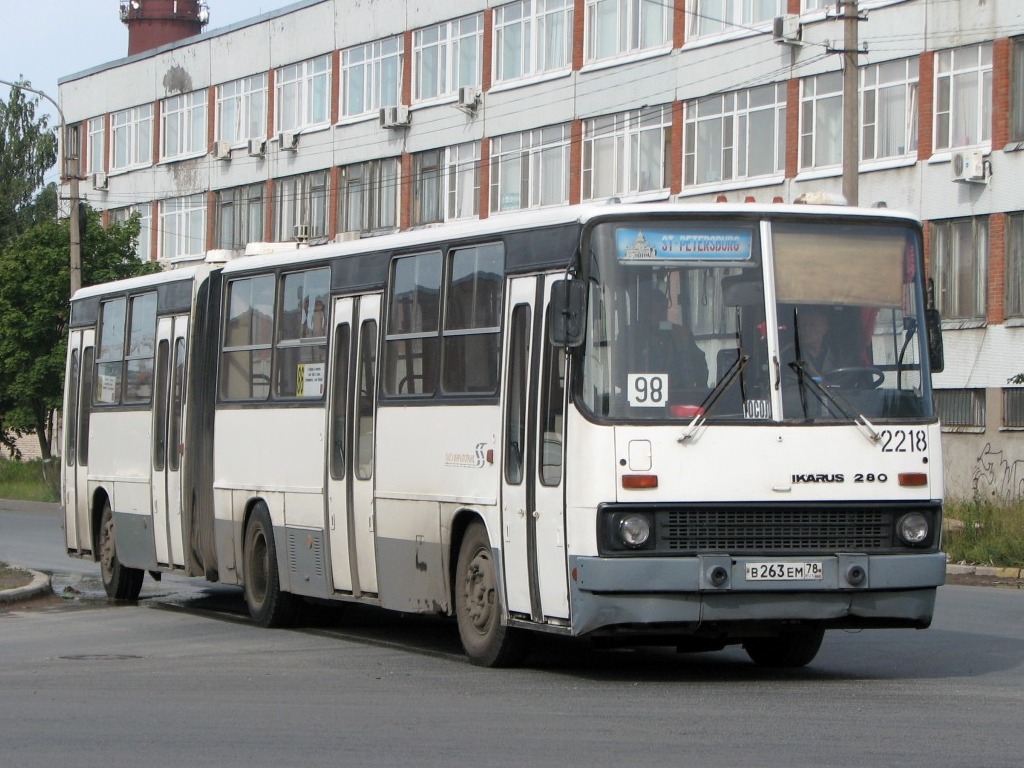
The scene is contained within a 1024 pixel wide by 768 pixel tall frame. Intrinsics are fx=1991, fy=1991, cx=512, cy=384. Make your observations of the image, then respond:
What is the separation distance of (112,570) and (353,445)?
6150 mm

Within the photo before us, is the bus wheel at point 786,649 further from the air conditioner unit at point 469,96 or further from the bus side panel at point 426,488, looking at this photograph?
the air conditioner unit at point 469,96

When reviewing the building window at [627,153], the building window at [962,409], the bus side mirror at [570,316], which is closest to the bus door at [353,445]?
the bus side mirror at [570,316]

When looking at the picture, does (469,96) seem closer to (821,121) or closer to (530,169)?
(530,169)

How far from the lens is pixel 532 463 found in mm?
12125

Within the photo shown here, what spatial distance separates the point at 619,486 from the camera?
1140 centimetres

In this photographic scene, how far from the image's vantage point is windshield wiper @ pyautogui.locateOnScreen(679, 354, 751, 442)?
11516 millimetres

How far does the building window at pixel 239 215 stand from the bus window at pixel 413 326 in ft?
142

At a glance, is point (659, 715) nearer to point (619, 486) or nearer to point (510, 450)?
point (619, 486)

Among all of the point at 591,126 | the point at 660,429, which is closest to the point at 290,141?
the point at 591,126

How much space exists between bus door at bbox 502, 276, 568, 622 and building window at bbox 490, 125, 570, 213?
109 feet

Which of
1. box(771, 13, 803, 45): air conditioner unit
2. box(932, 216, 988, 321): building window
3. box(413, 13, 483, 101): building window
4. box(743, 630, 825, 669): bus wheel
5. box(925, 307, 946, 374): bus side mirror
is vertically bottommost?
box(743, 630, 825, 669): bus wheel

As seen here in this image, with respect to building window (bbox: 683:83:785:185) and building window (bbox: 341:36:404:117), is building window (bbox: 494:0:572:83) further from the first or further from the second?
building window (bbox: 683:83:785:185)

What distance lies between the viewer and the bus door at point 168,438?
59.8 ft

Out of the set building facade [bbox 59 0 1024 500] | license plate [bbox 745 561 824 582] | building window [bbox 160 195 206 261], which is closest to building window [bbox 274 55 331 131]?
building facade [bbox 59 0 1024 500]
